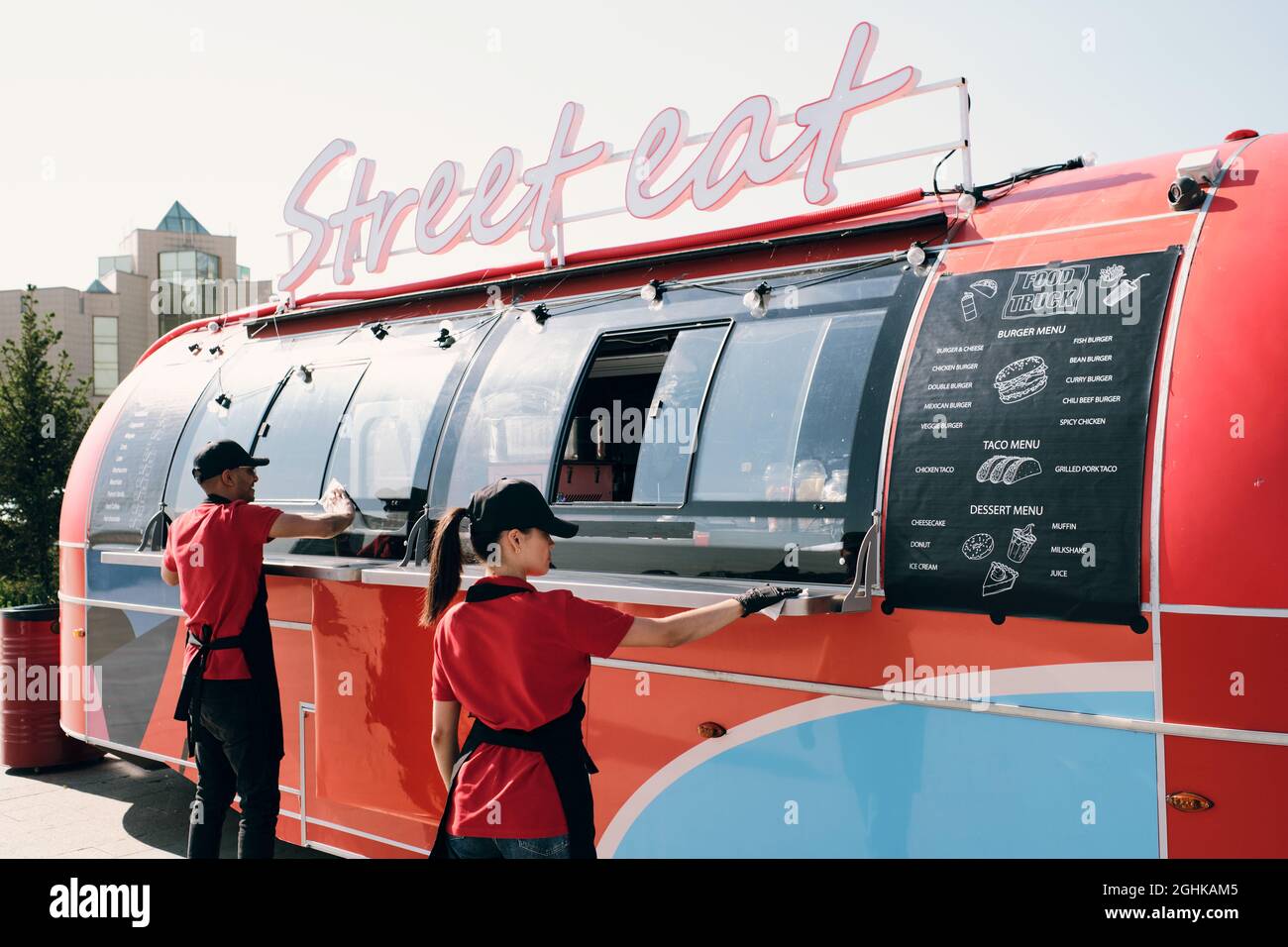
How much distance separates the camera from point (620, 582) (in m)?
3.95

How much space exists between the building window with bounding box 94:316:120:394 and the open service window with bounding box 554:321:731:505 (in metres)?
47.4

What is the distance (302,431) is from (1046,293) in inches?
153

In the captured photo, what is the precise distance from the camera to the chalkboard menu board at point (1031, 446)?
296cm

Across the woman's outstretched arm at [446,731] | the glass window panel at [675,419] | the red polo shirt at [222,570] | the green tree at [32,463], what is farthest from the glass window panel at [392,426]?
the green tree at [32,463]

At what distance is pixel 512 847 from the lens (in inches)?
109

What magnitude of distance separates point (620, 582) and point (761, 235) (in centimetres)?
154

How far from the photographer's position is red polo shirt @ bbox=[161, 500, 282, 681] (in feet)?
15.0

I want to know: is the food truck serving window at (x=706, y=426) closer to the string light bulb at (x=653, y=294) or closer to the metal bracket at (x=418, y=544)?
the string light bulb at (x=653, y=294)

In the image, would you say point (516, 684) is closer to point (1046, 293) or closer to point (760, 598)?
point (760, 598)

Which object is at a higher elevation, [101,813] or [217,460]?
[217,460]

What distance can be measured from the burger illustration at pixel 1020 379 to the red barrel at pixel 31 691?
23.5ft

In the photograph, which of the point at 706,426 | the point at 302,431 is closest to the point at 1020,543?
the point at 706,426
